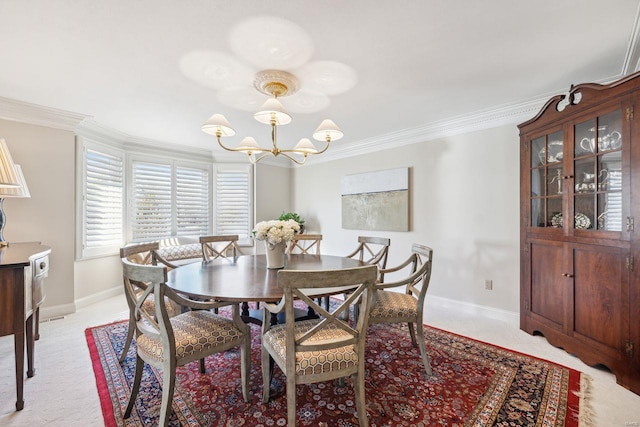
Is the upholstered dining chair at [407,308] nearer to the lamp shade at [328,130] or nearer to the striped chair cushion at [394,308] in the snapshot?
the striped chair cushion at [394,308]

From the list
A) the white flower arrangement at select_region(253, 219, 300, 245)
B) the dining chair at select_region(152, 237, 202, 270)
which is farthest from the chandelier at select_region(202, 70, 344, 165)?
the dining chair at select_region(152, 237, 202, 270)

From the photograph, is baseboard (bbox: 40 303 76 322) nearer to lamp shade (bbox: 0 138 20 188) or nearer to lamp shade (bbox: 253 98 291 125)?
lamp shade (bbox: 0 138 20 188)

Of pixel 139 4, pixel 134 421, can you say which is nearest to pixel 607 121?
pixel 139 4

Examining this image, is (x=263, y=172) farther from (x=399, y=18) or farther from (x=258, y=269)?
(x=399, y=18)

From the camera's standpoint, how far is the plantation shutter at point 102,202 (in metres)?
3.85

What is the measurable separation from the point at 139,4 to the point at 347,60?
1374 millimetres

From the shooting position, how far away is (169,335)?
1572 millimetres

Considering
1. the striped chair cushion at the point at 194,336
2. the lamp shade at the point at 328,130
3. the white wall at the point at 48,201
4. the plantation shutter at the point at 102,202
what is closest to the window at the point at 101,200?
the plantation shutter at the point at 102,202

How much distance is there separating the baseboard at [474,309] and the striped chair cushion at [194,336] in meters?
2.76

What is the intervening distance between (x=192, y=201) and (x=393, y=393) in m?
4.45

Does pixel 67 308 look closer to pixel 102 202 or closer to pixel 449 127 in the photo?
pixel 102 202

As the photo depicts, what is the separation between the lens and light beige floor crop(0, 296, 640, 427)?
1.75m

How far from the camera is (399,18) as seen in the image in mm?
1765

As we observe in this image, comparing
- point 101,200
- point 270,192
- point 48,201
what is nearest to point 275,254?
point 48,201
